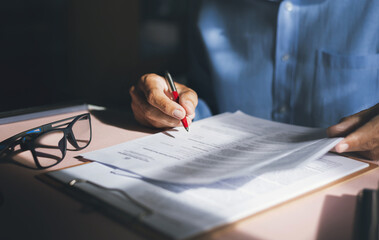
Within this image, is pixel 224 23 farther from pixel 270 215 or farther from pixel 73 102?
pixel 270 215

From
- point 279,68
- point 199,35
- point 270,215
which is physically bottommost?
point 270,215

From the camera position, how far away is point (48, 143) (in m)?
0.66

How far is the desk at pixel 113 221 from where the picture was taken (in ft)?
1.30

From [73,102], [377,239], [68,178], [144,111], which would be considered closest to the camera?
[377,239]

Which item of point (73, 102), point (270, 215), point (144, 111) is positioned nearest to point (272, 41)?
point (144, 111)

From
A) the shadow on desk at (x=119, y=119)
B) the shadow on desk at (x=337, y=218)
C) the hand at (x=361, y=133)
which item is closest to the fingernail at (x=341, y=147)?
the hand at (x=361, y=133)

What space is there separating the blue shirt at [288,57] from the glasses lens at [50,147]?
1.62 feet

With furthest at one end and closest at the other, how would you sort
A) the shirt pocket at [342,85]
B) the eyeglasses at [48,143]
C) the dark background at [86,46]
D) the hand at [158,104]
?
1. the dark background at [86,46]
2. the shirt pocket at [342,85]
3. the hand at [158,104]
4. the eyeglasses at [48,143]

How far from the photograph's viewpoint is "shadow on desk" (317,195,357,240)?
0.41m

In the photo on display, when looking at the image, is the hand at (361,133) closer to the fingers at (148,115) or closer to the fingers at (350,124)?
the fingers at (350,124)

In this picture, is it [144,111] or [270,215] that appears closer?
[270,215]

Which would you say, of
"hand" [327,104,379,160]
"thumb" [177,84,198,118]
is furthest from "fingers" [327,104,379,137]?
"thumb" [177,84,198,118]

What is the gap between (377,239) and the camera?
367 mm

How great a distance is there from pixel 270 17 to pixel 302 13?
10 centimetres
